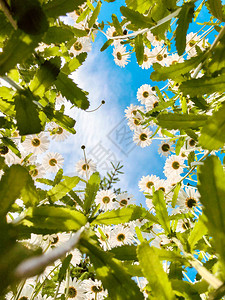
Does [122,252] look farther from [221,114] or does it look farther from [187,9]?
[187,9]

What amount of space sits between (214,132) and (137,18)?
29cm

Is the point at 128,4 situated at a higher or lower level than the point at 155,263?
higher

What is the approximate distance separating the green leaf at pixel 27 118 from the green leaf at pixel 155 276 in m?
0.22

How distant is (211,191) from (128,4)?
52 cm

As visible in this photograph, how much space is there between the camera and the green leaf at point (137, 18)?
0.44 meters

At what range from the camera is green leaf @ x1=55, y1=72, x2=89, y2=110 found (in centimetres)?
43

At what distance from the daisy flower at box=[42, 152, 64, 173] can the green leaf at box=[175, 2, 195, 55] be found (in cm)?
151

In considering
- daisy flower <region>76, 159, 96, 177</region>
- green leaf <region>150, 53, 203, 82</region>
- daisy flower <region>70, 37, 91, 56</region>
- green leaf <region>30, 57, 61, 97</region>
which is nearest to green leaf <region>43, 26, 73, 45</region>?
green leaf <region>30, 57, 61, 97</region>

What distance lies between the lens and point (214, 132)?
0.90 ft

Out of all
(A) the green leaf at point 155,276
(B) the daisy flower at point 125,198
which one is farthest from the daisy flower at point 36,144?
(A) the green leaf at point 155,276

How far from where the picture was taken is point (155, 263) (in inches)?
8.9

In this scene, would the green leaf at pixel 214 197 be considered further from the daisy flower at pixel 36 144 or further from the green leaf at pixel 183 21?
the daisy flower at pixel 36 144

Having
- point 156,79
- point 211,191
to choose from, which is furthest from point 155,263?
point 156,79

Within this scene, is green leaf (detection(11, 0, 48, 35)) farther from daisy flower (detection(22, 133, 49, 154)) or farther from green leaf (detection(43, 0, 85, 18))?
daisy flower (detection(22, 133, 49, 154))
